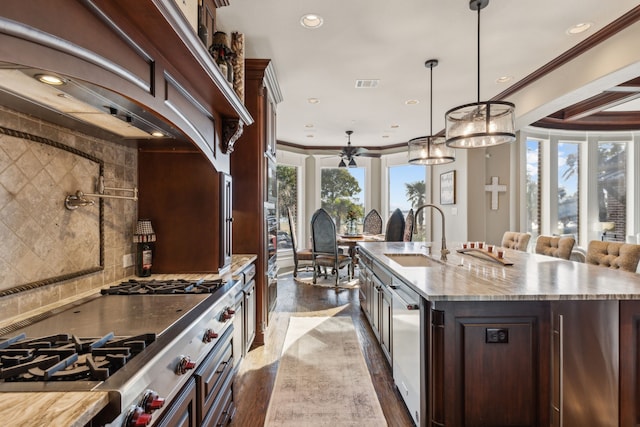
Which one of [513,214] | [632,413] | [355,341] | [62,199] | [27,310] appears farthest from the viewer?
[513,214]

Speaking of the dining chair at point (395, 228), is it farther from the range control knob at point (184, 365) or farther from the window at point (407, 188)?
the range control knob at point (184, 365)

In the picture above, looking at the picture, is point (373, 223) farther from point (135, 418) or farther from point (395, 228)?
point (135, 418)

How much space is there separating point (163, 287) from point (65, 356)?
0.89m

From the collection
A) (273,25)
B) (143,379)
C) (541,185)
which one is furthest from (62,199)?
(541,185)

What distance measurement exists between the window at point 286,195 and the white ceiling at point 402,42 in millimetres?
2990

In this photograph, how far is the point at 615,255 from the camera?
262 cm

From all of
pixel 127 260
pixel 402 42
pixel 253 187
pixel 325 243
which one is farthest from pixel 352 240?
pixel 127 260

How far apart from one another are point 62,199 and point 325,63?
2788 millimetres

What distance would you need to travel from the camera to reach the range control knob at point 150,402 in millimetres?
911

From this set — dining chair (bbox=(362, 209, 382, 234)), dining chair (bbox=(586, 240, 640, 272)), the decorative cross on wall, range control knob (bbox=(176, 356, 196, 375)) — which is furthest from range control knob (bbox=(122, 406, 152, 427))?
dining chair (bbox=(362, 209, 382, 234))

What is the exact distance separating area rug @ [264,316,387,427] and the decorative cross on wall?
347cm

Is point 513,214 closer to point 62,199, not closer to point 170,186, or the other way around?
point 170,186

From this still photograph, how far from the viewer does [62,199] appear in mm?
1567

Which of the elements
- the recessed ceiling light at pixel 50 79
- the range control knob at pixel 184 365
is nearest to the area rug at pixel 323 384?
the range control knob at pixel 184 365
